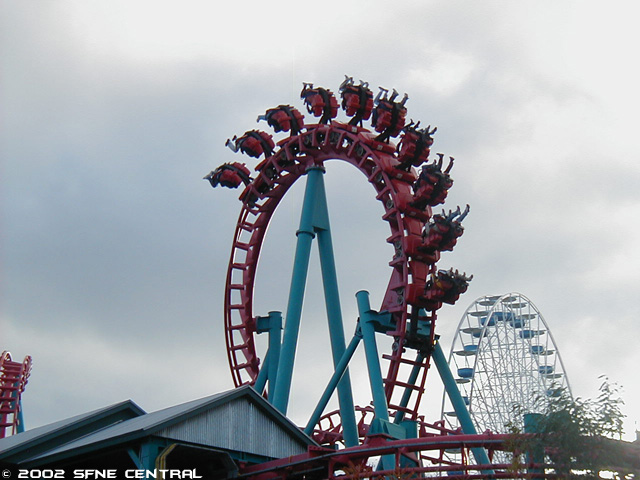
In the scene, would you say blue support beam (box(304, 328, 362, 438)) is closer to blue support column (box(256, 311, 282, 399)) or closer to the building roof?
blue support column (box(256, 311, 282, 399))

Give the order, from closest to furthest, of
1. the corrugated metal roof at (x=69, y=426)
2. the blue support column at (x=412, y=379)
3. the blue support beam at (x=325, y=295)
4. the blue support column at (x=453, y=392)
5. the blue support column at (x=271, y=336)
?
the corrugated metal roof at (x=69, y=426), the blue support column at (x=453, y=392), the blue support column at (x=412, y=379), the blue support beam at (x=325, y=295), the blue support column at (x=271, y=336)

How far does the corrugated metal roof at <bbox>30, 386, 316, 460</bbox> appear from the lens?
14.5 meters

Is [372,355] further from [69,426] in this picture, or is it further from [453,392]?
[69,426]

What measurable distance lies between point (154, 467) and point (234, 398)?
2.05 metres

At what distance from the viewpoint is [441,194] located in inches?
864

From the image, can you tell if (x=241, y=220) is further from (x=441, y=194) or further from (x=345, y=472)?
(x=345, y=472)

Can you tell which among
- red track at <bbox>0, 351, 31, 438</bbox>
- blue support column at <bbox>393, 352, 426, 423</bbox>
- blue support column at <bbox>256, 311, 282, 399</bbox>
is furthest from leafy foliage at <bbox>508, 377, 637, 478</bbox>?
red track at <bbox>0, 351, 31, 438</bbox>

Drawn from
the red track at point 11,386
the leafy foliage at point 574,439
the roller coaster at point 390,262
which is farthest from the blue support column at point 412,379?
the red track at point 11,386

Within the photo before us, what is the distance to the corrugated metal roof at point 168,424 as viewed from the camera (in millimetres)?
14461

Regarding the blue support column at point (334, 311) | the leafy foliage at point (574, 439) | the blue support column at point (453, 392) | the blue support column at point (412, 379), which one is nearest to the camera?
the leafy foliage at point (574, 439)

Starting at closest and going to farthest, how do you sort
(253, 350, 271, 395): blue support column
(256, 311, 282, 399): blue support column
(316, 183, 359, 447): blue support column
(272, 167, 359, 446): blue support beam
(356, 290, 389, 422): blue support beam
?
(356, 290, 389, 422): blue support beam, (316, 183, 359, 447): blue support column, (272, 167, 359, 446): blue support beam, (256, 311, 282, 399): blue support column, (253, 350, 271, 395): blue support column

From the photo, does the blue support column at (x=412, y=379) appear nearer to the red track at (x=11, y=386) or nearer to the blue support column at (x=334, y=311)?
the blue support column at (x=334, y=311)

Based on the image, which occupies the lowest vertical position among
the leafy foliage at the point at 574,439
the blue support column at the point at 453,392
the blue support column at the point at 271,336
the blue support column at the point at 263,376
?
the leafy foliage at the point at 574,439

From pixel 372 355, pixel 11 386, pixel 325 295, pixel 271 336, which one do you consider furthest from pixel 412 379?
pixel 11 386
